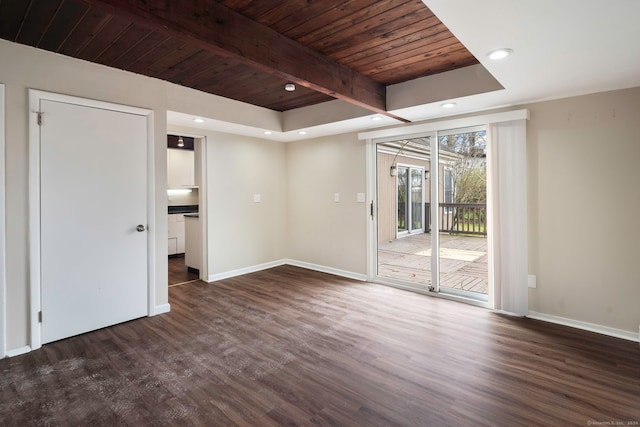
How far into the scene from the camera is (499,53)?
218 cm

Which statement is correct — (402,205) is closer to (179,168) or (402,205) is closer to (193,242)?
(193,242)

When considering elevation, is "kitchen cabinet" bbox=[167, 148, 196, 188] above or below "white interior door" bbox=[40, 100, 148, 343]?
above

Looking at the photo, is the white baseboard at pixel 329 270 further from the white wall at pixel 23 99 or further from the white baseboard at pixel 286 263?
the white wall at pixel 23 99

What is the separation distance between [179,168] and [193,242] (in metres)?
2.04

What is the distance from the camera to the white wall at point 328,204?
16.1 feet

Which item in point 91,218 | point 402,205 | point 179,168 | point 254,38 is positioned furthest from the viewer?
point 179,168

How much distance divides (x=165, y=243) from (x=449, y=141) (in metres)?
3.56

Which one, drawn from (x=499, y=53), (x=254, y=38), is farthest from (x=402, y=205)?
(x=254, y=38)

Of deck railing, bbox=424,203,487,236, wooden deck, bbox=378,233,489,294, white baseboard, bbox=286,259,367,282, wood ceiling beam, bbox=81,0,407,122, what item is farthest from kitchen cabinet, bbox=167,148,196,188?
deck railing, bbox=424,203,487,236

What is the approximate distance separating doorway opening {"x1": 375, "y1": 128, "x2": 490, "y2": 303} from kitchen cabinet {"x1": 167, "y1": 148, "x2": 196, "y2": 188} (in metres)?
3.95

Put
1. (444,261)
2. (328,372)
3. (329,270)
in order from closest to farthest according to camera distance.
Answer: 1. (328,372)
2. (444,261)
3. (329,270)

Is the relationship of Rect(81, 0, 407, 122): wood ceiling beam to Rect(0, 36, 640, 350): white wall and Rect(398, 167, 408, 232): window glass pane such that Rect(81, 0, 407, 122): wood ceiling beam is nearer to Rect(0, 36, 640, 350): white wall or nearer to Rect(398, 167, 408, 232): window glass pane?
Rect(0, 36, 640, 350): white wall

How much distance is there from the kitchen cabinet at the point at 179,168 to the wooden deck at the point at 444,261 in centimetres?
409

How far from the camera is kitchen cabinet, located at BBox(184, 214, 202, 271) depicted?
5111mm
